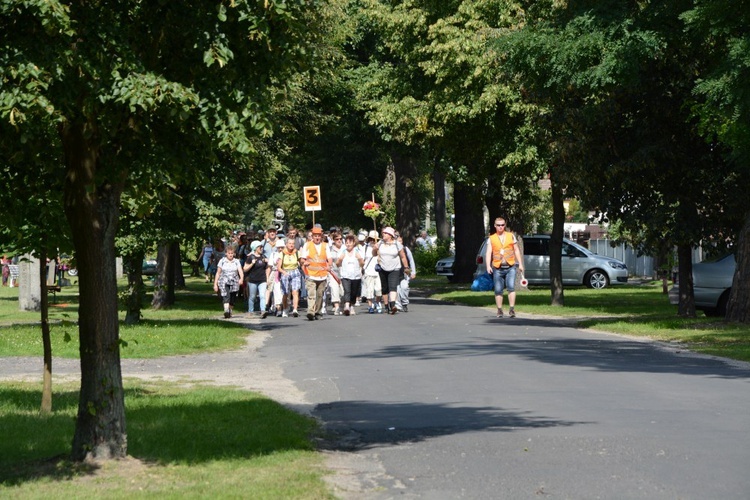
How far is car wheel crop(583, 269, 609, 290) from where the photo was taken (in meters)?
43.8

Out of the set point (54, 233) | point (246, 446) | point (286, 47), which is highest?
point (286, 47)

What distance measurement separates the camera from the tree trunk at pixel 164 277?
31.6 metres

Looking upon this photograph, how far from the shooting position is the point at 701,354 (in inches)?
684

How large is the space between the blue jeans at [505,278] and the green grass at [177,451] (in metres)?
13.0

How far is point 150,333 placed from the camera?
70.0ft

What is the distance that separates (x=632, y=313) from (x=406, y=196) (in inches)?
922

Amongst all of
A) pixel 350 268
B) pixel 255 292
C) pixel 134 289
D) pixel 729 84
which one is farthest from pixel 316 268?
pixel 729 84

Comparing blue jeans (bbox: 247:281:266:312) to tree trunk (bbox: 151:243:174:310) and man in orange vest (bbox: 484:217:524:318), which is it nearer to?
tree trunk (bbox: 151:243:174:310)

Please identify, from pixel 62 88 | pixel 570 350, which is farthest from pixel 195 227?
pixel 62 88

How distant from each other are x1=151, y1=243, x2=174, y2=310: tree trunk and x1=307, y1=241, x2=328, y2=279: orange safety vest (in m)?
4.76

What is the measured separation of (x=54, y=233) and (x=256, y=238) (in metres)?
22.8

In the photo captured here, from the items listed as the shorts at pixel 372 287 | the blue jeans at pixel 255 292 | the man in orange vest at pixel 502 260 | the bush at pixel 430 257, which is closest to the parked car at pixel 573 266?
the bush at pixel 430 257

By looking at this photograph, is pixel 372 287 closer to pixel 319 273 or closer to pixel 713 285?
pixel 319 273

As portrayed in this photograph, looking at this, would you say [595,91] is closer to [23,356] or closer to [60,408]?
[23,356]
